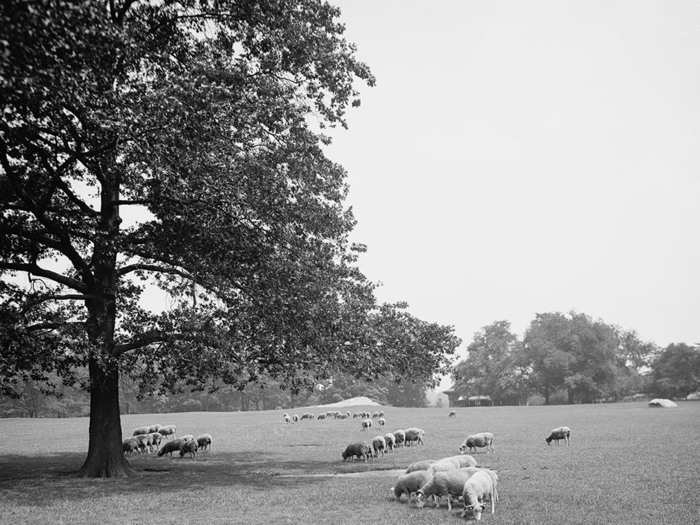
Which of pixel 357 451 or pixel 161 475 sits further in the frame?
pixel 357 451

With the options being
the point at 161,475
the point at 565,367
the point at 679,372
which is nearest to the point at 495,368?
the point at 565,367

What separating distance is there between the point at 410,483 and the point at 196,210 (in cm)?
1040

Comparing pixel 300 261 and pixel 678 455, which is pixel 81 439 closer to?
pixel 300 261

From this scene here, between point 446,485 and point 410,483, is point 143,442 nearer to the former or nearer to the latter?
point 410,483

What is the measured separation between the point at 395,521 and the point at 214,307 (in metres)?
11.9

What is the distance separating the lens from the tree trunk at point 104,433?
70.3 ft

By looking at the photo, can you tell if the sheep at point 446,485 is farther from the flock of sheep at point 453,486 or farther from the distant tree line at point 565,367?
the distant tree line at point 565,367

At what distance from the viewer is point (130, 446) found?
33125 mm

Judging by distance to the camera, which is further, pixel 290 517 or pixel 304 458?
pixel 304 458

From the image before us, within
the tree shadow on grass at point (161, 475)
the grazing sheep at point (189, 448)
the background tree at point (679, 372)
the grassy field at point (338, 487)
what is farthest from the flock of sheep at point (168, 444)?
the background tree at point (679, 372)

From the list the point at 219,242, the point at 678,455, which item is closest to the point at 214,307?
the point at 219,242

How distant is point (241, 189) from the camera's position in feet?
59.9

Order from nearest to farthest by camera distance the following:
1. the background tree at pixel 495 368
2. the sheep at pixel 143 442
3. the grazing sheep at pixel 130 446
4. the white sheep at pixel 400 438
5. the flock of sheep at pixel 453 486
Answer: the flock of sheep at pixel 453 486 < the grazing sheep at pixel 130 446 < the sheep at pixel 143 442 < the white sheep at pixel 400 438 < the background tree at pixel 495 368

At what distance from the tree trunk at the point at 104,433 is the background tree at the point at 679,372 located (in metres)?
131
